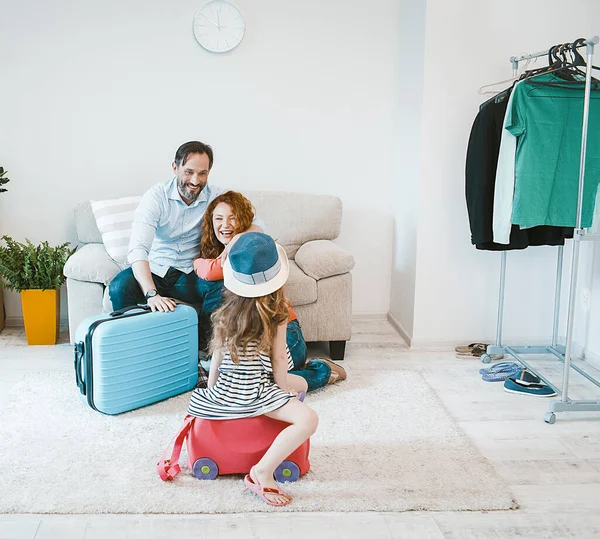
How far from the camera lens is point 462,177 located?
3.73 m

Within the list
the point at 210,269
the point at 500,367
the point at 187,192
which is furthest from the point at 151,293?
the point at 500,367

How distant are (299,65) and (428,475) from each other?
2.66m

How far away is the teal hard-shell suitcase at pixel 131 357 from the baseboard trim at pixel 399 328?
54.2 inches

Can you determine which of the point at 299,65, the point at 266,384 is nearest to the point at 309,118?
the point at 299,65

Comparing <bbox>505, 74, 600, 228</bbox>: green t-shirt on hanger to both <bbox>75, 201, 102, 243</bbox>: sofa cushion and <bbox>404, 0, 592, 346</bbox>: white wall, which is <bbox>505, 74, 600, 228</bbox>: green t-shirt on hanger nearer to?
<bbox>404, 0, 592, 346</bbox>: white wall

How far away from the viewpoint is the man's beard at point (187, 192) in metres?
3.22

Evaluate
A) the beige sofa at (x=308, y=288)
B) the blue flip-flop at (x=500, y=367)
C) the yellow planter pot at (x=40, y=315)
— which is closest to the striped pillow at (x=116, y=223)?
the beige sofa at (x=308, y=288)

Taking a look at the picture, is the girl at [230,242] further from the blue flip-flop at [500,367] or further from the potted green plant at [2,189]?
the potted green plant at [2,189]

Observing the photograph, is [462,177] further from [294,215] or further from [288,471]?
[288,471]

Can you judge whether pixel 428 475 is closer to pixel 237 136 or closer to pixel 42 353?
pixel 42 353

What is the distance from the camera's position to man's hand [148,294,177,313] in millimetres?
2941

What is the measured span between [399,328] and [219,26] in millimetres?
2046

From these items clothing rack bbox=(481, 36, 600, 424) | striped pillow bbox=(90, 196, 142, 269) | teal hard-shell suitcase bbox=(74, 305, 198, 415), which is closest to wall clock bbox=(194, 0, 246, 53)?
striped pillow bbox=(90, 196, 142, 269)

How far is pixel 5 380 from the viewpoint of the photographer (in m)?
3.22
